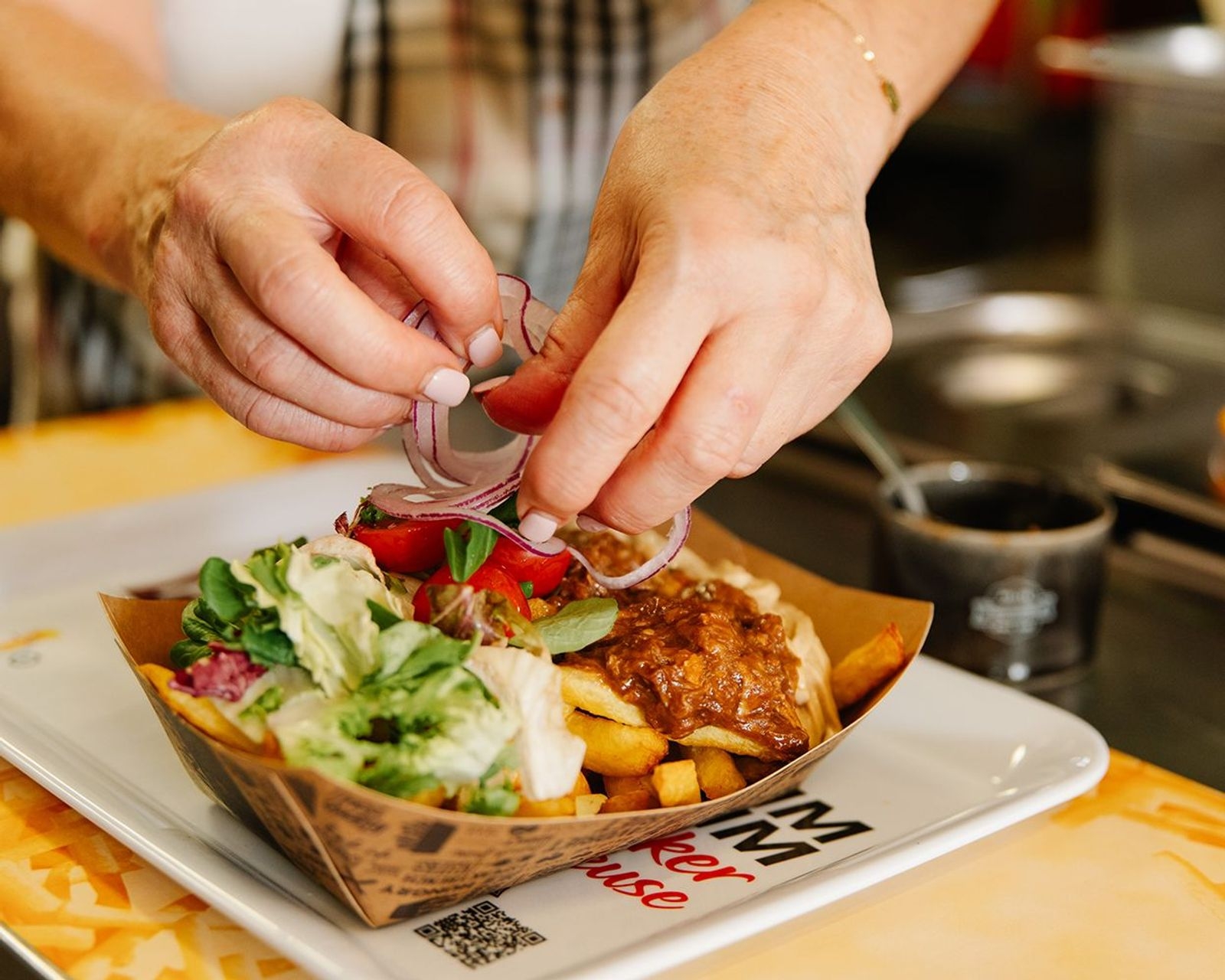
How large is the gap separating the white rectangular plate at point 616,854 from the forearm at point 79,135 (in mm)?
412

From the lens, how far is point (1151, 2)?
4.75 metres

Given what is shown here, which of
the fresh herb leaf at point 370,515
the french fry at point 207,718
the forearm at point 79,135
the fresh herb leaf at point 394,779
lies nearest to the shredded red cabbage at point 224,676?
the french fry at point 207,718

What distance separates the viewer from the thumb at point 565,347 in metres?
1.11

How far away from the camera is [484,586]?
1.13 m

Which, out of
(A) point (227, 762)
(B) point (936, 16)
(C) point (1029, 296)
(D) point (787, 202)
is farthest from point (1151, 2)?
(A) point (227, 762)

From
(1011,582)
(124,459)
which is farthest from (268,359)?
(124,459)

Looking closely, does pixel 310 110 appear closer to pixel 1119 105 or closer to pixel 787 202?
pixel 787 202

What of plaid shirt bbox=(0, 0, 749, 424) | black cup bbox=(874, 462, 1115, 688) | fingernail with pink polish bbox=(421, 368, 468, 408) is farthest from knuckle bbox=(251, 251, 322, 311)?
plaid shirt bbox=(0, 0, 749, 424)

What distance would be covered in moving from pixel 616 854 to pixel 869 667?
28 centimetres

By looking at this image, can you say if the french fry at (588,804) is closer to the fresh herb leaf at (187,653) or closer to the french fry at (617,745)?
the french fry at (617,745)

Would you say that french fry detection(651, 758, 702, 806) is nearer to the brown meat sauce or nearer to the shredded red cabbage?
the brown meat sauce

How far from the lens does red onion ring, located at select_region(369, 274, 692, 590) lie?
117 cm

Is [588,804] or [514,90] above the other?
[514,90]

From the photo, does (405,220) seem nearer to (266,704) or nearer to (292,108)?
(292,108)
